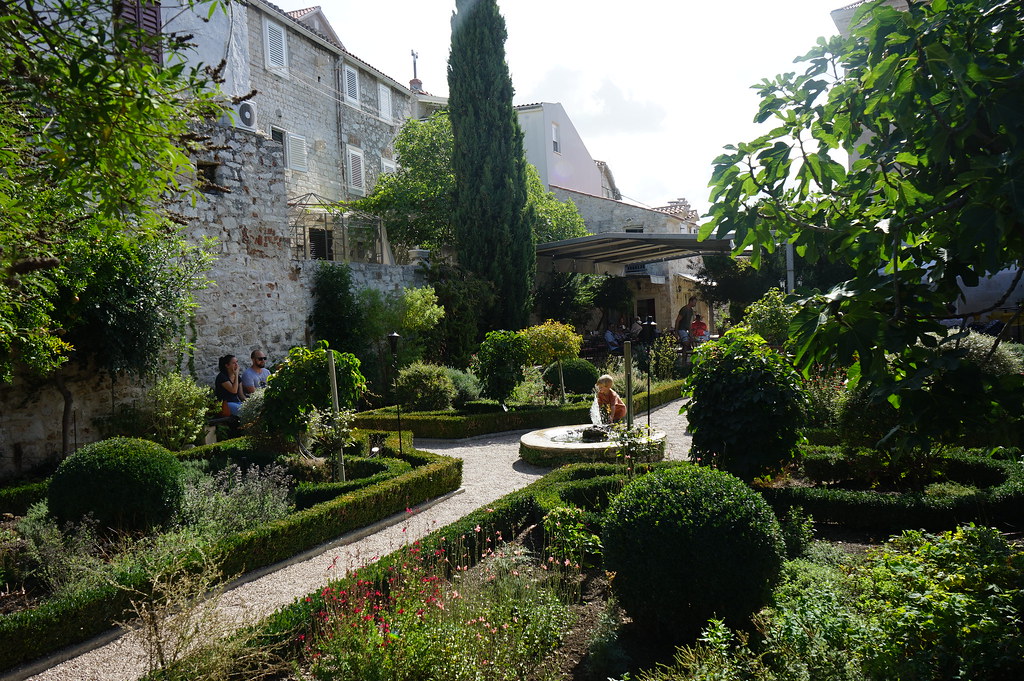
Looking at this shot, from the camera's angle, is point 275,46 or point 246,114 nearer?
point 246,114

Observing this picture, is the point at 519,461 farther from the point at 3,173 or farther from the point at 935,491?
the point at 3,173

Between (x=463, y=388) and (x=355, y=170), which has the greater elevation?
(x=355, y=170)

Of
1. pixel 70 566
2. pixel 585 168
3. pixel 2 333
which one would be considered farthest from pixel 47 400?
pixel 585 168

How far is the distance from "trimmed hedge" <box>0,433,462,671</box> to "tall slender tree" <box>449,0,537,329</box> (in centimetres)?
1016

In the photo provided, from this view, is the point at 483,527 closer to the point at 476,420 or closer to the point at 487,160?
the point at 476,420

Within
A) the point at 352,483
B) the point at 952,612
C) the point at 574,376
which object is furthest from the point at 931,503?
the point at 574,376

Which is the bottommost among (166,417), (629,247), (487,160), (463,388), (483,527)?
(483,527)

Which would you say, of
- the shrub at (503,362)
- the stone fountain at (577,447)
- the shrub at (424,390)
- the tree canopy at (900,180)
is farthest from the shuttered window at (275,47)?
the tree canopy at (900,180)

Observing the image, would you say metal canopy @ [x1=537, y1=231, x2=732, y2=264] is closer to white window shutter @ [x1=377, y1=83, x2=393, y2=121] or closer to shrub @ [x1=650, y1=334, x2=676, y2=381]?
shrub @ [x1=650, y1=334, x2=676, y2=381]

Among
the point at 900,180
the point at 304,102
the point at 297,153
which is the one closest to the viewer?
the point at 900,180

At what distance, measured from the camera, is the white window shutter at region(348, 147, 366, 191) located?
21.7 metres

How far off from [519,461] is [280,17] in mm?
15219

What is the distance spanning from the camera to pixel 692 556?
3.75 m

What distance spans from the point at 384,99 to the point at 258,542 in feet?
68.2
